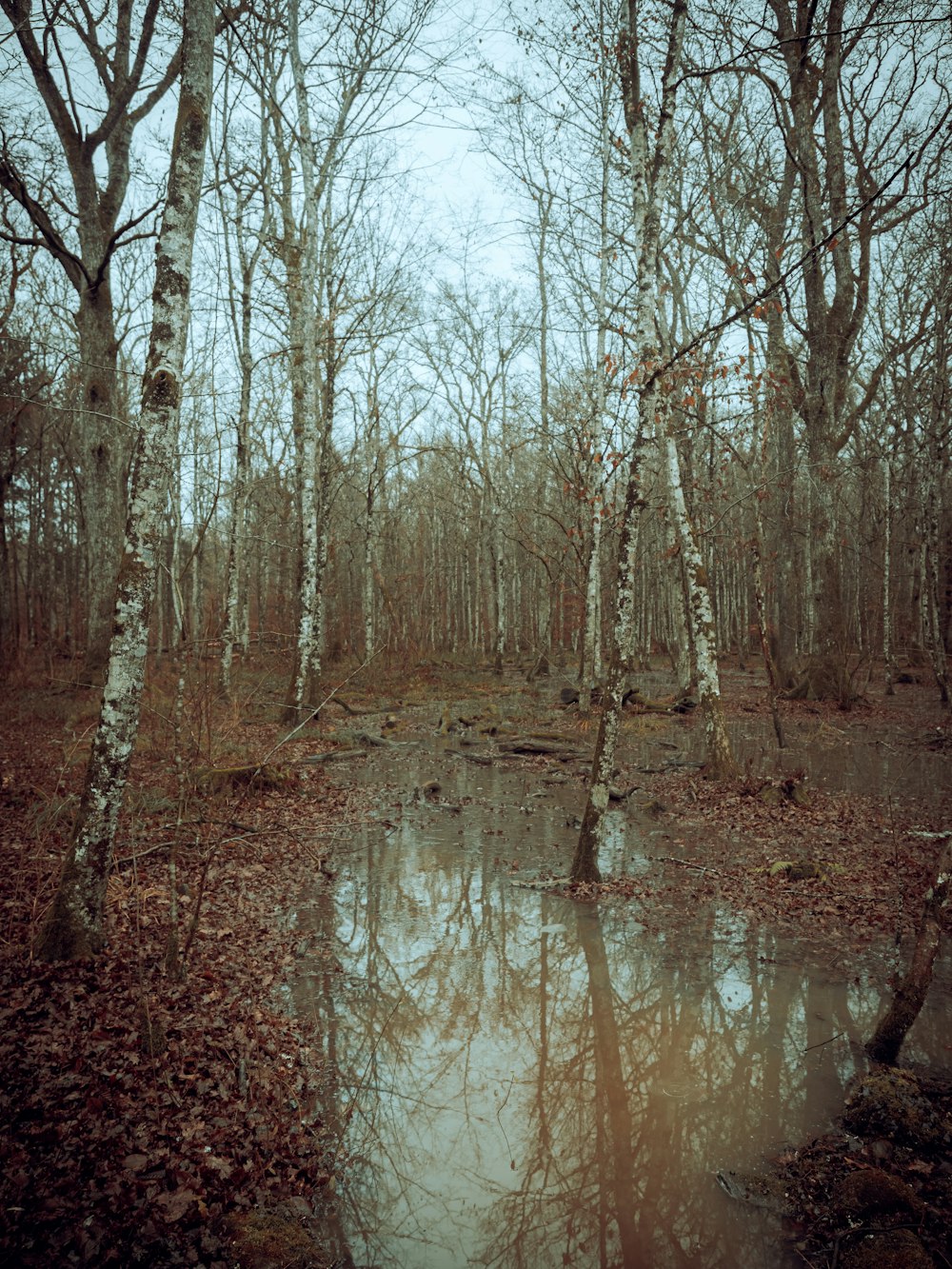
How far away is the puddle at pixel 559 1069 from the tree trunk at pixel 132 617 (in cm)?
154

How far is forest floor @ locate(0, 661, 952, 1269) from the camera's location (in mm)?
2939

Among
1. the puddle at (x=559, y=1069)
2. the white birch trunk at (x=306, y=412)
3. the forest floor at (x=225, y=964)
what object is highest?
the white birch trunk at (x=306, y=412)

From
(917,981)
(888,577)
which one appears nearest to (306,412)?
(917,981)

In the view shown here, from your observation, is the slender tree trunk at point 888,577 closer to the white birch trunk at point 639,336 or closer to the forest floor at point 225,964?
the forest floor at point 225,964

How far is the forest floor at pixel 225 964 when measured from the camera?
2939 millimetres

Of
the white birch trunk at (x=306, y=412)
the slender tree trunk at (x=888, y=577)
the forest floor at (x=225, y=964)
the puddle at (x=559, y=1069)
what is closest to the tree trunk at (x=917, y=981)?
the puddle at (x=559, y=1069)

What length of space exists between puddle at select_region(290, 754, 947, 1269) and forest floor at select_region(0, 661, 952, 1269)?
261 mm

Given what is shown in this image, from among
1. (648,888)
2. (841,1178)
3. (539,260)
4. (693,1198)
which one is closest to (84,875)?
(693,1198)

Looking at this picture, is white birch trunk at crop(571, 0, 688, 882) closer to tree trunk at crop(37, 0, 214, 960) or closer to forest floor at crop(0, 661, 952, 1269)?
forest floor at crop(0, 661, 952, 1269)

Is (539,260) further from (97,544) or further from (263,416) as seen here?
(97,544)

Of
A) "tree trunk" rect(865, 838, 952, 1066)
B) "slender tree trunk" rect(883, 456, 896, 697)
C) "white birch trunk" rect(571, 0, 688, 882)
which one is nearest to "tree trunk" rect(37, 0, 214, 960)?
"white birch trunk" rect(571, 0, 688, 882)

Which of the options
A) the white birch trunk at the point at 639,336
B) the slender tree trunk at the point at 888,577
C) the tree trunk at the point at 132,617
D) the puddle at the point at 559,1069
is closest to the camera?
the puddle at the point at 559,1069

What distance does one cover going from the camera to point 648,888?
22.4 feet

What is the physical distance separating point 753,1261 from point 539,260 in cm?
2391
